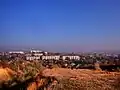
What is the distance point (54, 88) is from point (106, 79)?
8.69 feet

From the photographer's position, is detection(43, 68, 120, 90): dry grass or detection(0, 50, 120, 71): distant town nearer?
detection(43, 68, 120, 90): dry grass

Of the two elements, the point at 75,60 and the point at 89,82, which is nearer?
the point at 89,82

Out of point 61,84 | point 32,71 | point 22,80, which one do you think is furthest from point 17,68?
point 61,84

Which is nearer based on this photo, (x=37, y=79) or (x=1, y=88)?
(x=37, y=79)

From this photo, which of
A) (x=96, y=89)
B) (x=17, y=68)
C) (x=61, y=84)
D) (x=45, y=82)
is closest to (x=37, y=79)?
(x=45, y=82)

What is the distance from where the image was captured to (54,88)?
609 inches

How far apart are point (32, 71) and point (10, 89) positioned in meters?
3.65

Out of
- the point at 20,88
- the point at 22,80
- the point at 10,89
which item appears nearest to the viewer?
the point at 20,88

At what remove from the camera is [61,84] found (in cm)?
1578

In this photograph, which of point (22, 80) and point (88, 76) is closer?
point (88, 76)

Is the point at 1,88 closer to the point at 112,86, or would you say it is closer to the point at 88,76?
the point at 88,76

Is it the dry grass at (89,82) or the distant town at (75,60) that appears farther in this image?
the distant town at (75,60)

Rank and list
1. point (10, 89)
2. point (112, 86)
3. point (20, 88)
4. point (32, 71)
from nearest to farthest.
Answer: point (112, 86) → point (20, 88) → point (10, 89) → point (32, 71)

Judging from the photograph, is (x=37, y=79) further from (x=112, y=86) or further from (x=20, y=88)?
(x=112, y=86)
